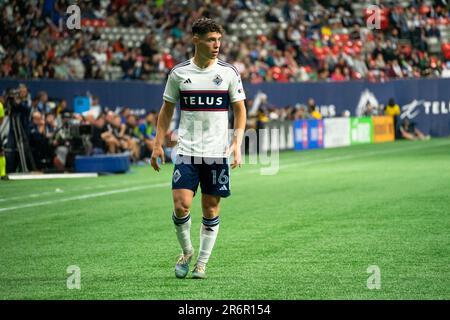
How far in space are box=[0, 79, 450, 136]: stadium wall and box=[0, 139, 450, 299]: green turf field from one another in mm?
5579

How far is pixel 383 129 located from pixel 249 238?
86.0 feet

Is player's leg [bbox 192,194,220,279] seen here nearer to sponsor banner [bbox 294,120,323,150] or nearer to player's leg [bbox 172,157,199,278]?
player's leg [bbox 172,157,199,278]

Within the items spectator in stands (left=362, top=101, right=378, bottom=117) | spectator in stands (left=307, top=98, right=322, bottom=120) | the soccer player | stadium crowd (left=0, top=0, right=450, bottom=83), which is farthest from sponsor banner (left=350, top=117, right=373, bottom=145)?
the soccer player

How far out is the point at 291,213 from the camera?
15.2 m

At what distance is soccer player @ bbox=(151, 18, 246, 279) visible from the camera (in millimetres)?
9414

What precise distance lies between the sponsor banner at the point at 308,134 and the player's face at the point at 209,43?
79.2 feet

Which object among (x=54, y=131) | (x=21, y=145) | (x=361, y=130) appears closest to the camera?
(x=21, y=145)

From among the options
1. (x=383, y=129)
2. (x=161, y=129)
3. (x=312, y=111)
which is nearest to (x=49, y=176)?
(x=312, y=111)

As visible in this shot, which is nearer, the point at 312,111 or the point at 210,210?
the point at 210,210

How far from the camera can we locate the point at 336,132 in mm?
35375

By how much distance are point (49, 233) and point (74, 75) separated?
51.4 feet

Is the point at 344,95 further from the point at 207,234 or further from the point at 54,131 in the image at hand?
the point at 207,234

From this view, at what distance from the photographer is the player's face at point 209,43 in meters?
9.27

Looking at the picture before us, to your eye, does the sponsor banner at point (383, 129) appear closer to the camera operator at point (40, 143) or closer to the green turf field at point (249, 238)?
the green turf field at point (249, 238)
